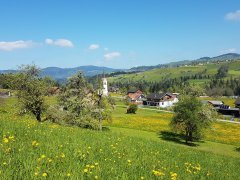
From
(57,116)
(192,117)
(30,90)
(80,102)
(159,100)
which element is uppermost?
(30,90)

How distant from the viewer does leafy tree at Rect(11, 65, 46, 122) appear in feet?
139

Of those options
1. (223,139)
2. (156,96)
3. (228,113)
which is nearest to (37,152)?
(223,139)

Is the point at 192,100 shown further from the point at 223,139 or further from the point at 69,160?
the point at 69,160

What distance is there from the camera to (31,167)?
6973 millimetres

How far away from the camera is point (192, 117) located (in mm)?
59094

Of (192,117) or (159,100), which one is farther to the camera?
(159,100)

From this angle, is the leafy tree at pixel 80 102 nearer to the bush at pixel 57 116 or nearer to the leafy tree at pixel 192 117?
the bush at pixel 57 116

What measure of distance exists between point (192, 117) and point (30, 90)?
110 feet

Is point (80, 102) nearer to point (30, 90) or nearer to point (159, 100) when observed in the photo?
point (30, 90)

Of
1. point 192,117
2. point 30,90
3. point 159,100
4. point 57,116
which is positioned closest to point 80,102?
point 57,116

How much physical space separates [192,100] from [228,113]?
261 feet

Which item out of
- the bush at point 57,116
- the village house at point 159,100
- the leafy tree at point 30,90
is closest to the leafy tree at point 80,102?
the bush at point 57,116

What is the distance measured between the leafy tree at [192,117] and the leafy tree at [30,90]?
30754mm

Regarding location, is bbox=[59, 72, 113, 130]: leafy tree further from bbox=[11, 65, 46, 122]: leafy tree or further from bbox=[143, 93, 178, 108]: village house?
bbox=[143, 93, 178, 108]: village house
